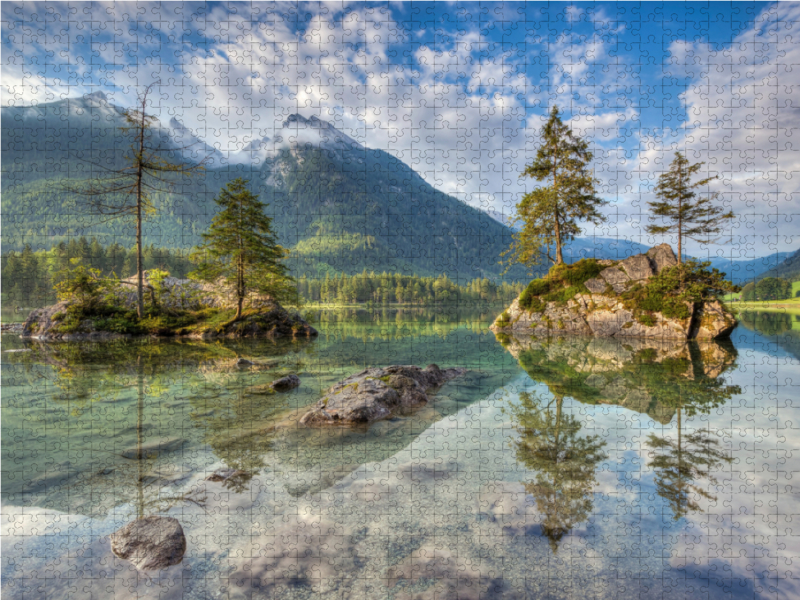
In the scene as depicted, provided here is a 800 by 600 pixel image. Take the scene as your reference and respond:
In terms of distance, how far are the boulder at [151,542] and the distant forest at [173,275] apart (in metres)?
61.0

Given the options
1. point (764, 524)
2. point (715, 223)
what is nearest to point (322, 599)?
point (764, 524)

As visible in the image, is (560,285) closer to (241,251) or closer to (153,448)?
(241,251)

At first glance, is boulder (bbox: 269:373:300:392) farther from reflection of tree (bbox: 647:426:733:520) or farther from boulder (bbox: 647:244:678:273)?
boulder (bbox: 647:244:678:273)

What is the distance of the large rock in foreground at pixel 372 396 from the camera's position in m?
8.99

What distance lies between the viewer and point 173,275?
91.6m

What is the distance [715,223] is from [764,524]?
102ft

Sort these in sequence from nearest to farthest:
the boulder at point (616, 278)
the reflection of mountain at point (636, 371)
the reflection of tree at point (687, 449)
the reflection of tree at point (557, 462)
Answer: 1. the reflection of tree at point (557, 462)
2. the reflection of tree at point (687, 449)
3. the reflection of mountain at point (636, 371)
4. the boulder at point (616, 278)

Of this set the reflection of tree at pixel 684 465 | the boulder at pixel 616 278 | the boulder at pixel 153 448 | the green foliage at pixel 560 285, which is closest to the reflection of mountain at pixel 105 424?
the boulder at pixel 153 448

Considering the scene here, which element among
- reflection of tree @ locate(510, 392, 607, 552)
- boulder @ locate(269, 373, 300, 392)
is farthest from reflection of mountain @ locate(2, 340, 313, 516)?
reflection of tree @ locate(510, 392, 607, 552)

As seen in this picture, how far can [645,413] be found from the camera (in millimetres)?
9188

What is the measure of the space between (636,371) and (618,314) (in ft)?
50.8

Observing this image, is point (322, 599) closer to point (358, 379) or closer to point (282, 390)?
point (358, 379)

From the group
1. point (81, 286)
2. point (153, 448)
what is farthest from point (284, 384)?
point (81, 286)

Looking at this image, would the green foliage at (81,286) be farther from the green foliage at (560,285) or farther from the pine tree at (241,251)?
the green foliage at (560,285)
